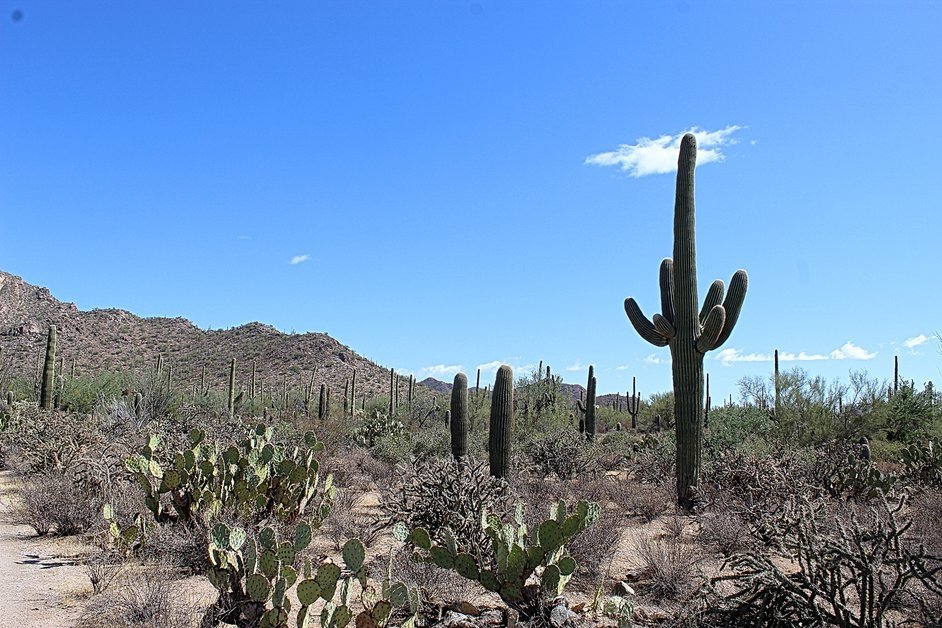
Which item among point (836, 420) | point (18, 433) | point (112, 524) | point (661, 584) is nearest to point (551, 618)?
point (661, 584)

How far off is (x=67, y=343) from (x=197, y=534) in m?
54.7

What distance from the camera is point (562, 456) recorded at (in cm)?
1391

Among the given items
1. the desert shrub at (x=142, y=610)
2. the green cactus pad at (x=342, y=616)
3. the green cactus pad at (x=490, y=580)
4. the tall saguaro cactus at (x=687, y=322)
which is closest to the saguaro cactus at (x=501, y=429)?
the tall saguaro cactus at (x=687, y=322)

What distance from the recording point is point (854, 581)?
14.9ft

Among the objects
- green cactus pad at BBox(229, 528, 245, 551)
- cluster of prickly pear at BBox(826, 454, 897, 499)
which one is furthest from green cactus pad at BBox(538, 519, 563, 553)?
cluster of prickly pear at BBox(826, 454, 897, 499)

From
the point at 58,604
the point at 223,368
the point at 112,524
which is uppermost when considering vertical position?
the point at 223,368

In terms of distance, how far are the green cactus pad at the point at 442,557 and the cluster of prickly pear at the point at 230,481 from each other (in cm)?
250

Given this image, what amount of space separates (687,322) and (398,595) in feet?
26.7

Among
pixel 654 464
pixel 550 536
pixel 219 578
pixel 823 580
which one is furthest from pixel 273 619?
pixel 654 464

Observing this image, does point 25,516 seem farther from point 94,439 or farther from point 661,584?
point 661,584

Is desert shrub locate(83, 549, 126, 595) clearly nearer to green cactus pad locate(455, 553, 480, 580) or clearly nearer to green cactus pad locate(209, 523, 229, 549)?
green cactus pad locate(209, 523, 229, 549)

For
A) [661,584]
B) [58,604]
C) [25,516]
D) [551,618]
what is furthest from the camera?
[25,516]

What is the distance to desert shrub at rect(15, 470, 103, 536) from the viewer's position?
8062mm

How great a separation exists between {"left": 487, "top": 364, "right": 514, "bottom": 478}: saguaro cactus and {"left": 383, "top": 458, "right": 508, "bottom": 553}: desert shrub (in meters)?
2.41
